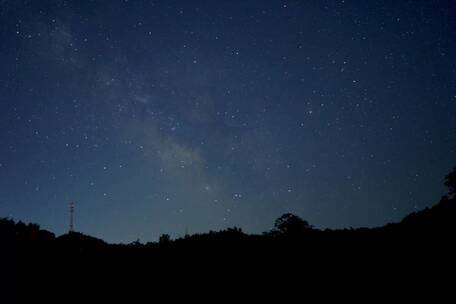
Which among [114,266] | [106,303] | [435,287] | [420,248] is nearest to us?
A: [435,287]

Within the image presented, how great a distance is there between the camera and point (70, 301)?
10.8 meters

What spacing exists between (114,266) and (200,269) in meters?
3.13

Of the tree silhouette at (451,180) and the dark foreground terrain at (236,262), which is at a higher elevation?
the tree silhouette at (451,180)

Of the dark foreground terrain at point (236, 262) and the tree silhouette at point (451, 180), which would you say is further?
the tree silhouette at point (451, 180)

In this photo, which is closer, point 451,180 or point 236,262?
point 236,262

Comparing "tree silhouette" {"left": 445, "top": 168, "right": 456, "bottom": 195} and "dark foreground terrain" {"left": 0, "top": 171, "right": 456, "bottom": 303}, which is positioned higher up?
"tree silhouette" {"left": 445, "top": 168, "right": 456, "bottom": 195}

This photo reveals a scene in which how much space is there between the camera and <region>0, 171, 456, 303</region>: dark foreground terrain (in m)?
8.42

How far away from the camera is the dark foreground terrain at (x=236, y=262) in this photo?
8.42 m

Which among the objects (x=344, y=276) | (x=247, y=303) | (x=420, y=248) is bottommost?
(x=247, y=303)

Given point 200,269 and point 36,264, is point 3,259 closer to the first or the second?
point 36,264

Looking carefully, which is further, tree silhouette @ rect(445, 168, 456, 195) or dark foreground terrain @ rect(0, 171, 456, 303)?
tree silhouette @ rect(445, 168, 456, 195)

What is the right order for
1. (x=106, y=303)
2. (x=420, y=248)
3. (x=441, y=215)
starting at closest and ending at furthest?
(x=420, y=248) < (x=441, y=215) < (x=106, y=303)

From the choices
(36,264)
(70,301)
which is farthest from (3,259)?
(70,301)

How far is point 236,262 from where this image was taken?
9.88 meters
